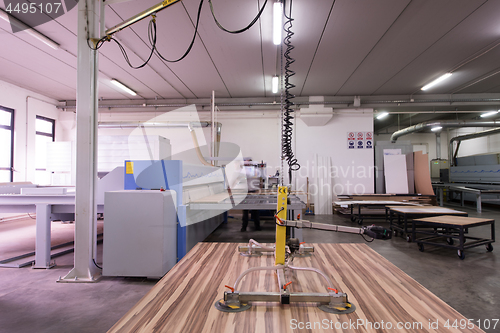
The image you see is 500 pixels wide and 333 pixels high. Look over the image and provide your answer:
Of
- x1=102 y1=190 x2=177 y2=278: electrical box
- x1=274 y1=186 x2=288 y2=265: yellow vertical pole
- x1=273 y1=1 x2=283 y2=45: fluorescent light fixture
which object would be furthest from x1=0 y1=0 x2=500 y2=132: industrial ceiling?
x1=274 y1=186 x2=288 y2=265: yellow vertical pole

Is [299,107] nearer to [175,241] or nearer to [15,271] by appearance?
[175,241]

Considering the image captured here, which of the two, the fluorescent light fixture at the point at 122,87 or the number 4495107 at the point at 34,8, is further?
the fluorescent light fixture at the point at 122,87

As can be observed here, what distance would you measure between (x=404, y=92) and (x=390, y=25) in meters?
3.47

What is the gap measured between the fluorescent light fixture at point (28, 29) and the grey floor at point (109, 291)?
3215 millimetres

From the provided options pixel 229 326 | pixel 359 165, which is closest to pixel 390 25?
pixel 359 165

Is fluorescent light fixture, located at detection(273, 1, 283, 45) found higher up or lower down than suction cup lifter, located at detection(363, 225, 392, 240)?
higher up

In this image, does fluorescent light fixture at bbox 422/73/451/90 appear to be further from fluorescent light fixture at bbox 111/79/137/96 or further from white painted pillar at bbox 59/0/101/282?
fluorescent light fixture at bbox 111/79/137/96

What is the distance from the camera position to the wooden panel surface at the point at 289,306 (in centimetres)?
75

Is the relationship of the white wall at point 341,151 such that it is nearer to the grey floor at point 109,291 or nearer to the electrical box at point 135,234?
the grey floor at point 109,291

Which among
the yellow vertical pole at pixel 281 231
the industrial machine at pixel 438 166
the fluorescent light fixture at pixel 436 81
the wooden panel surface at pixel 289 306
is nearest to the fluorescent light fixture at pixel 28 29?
the wooden panel surface at pixel 289 306

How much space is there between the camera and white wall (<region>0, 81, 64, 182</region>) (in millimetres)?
5784

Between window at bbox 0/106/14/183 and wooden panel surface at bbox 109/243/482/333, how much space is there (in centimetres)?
702

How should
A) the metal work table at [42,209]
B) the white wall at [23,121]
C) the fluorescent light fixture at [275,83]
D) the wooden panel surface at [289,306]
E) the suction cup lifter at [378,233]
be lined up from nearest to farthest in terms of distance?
the wooden panel surface at [289,306]
the suction cup lifter at [378,233]
the metal work table at [42,209]
the fluorescent light fixture at [275,83]
the white wall at [23,121]

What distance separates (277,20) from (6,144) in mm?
6742
